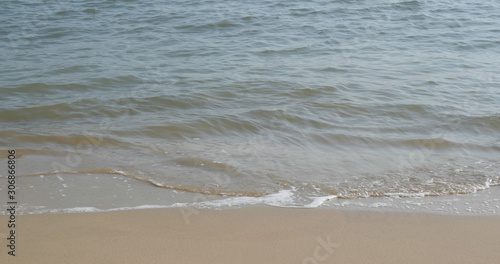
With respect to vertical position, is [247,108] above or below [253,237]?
below

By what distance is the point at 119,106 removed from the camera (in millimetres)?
7000

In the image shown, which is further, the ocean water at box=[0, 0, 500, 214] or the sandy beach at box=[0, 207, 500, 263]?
the ocean water at box=[0, 0, 500, 214]

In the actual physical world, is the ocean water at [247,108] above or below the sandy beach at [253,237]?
below

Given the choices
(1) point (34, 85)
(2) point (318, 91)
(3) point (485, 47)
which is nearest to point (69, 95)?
(1) point (34, 85)

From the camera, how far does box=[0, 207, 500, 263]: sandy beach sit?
10.9 feet

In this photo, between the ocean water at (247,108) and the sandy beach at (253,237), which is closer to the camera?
the sandy beach at (253,237)

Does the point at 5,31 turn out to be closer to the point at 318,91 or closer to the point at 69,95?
the point at 69,95

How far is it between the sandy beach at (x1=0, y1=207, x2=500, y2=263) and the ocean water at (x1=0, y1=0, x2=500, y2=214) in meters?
0.30

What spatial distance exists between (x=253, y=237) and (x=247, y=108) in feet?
11.6

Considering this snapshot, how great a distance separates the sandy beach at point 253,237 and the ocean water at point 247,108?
30cm

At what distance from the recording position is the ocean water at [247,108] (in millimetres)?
4605

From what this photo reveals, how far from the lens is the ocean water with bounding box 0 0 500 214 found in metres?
4.61

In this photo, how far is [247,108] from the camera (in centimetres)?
695

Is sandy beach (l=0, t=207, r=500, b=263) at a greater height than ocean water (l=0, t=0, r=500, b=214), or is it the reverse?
sandy beach (l=0, t=207, r=500, b=263)
